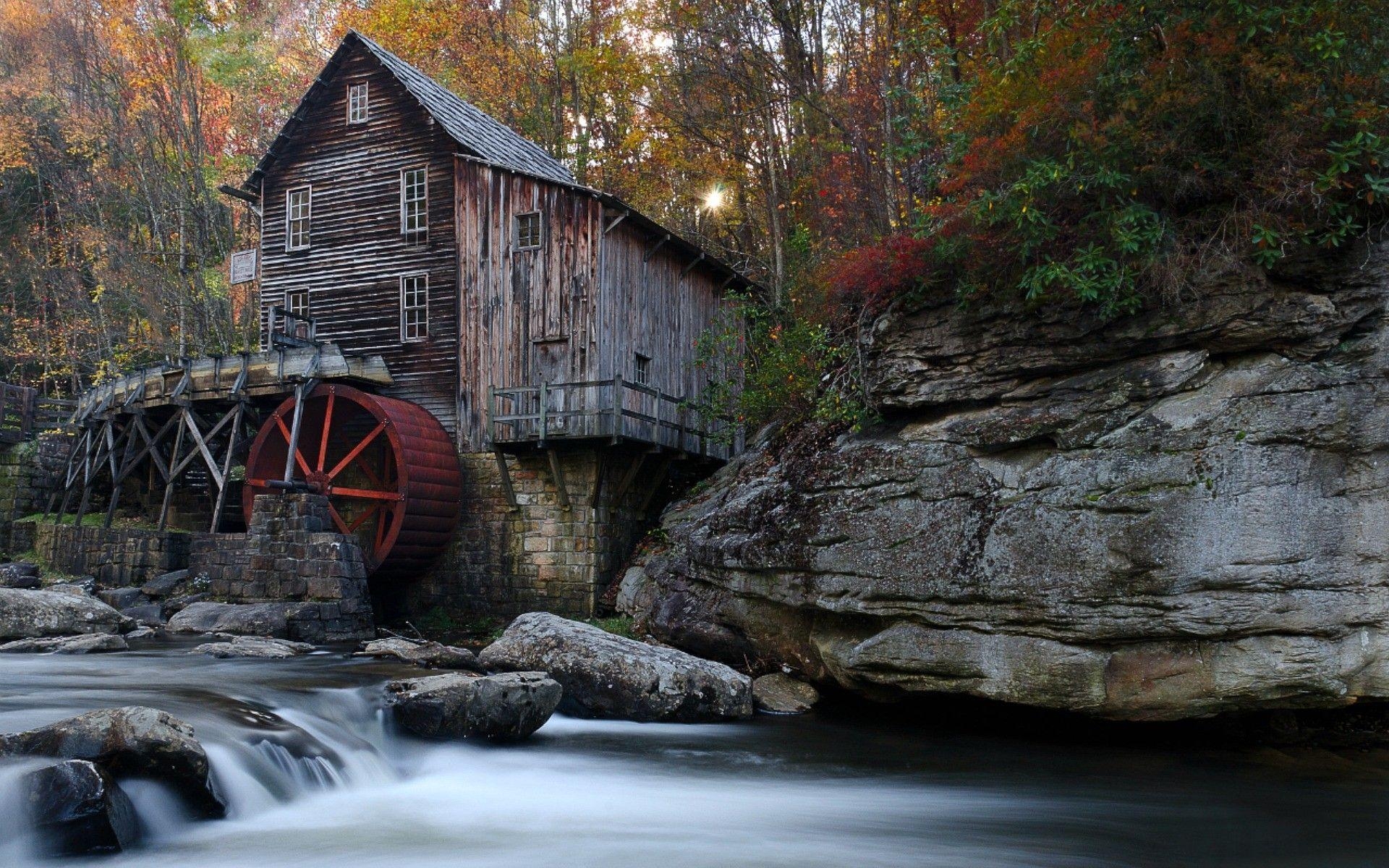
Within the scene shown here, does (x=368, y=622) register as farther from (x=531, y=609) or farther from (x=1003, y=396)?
(x=1003, y=396)

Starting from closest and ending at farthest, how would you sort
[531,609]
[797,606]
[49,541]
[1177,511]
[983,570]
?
[1177,511], [983,570], [797,606], [531,609], [49,541]

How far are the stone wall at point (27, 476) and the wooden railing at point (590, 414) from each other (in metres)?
11.3

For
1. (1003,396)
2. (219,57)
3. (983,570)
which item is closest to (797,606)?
(983,570)

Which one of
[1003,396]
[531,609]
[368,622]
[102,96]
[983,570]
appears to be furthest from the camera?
[102,96]

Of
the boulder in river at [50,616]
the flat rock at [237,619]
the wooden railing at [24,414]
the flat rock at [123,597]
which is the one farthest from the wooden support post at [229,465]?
the wooden railing at [24,414]

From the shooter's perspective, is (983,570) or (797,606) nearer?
(983,570)

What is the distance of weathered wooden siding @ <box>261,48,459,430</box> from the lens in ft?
56.2

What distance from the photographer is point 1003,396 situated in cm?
863

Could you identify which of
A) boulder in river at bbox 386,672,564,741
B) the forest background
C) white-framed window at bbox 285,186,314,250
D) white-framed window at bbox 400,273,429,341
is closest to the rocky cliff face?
the forest background

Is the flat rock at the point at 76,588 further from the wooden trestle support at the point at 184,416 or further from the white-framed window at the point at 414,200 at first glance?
the white-framed window at the point at 414,200

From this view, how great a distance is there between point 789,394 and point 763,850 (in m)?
9.36

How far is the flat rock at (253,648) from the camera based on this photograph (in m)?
11.2

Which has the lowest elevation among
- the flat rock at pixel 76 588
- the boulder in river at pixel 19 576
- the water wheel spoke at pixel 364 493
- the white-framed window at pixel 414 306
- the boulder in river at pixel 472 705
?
the boulder in river at pixel 472 705

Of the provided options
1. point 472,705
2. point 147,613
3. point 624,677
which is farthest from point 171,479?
point 472,705
